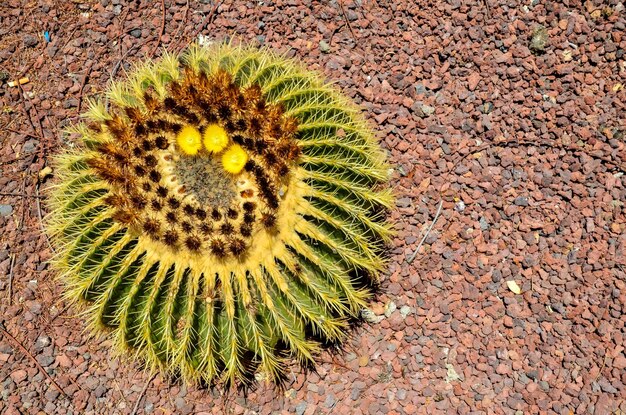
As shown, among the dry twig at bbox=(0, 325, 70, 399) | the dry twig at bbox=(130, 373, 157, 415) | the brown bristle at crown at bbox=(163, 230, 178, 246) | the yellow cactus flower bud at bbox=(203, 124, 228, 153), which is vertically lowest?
the dry twig at bbox=(0, 325, 70, 399)

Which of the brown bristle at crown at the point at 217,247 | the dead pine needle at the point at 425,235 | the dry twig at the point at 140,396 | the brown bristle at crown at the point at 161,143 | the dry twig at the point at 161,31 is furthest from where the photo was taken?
the dry twig at the point at 161,31

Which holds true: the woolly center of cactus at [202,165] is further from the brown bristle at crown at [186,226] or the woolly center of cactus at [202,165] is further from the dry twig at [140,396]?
the dry twig at [140,396]

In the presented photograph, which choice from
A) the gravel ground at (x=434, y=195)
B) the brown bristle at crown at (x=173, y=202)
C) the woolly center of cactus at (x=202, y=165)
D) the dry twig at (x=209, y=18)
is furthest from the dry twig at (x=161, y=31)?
the brown bristle at crown at (x=173, y=202)

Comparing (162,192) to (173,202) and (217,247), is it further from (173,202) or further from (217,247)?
(217,247)

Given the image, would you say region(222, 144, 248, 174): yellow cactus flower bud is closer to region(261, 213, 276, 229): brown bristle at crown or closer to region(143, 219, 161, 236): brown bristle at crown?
region(261, 213, 276, 229): brown bristle at crown

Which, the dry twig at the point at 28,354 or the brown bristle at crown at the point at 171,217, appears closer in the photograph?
the brown bristle at crown at the point at 171,217

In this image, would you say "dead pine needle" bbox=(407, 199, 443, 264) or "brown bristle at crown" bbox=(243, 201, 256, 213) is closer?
"brown bristle at crown" bbox=(243, 201, 256, 213)

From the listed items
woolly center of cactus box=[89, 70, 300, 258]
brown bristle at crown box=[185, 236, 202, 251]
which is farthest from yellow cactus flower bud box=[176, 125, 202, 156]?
brown bristle at crown box=[185, 236, 202, 251]
